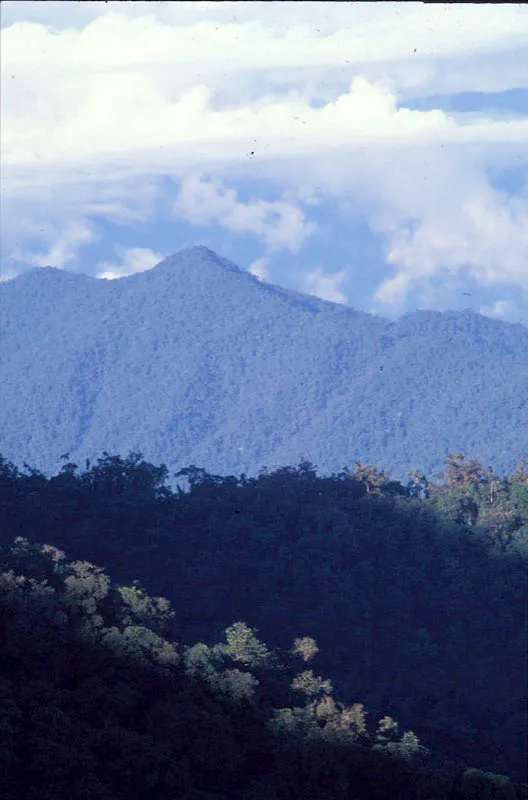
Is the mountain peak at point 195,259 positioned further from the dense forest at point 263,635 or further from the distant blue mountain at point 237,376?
the dense forest at point 263,635

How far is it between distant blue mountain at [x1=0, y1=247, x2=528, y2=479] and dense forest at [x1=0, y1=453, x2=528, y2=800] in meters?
39.3

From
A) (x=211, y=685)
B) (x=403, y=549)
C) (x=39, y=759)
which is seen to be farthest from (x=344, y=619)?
(x=39, y=759)

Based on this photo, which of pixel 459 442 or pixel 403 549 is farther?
pixel 459 442

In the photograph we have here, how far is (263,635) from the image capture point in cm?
2667

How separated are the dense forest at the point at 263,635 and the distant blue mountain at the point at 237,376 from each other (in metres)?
Answer: 39.3

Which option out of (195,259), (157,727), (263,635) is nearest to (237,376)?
(195,259)

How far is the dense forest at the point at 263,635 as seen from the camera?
1330cm

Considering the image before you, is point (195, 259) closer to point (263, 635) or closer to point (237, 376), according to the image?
point (237, 376)

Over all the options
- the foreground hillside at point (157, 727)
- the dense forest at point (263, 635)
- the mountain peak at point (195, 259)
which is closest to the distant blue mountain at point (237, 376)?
the mountain peak at point (195, 259)

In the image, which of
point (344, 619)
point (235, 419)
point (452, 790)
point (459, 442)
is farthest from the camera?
point (235, 419)

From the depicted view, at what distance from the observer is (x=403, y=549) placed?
3083 cm

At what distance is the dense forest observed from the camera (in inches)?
523

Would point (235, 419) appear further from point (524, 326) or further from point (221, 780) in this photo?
point (221, 780)

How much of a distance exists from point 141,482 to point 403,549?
7745mm
